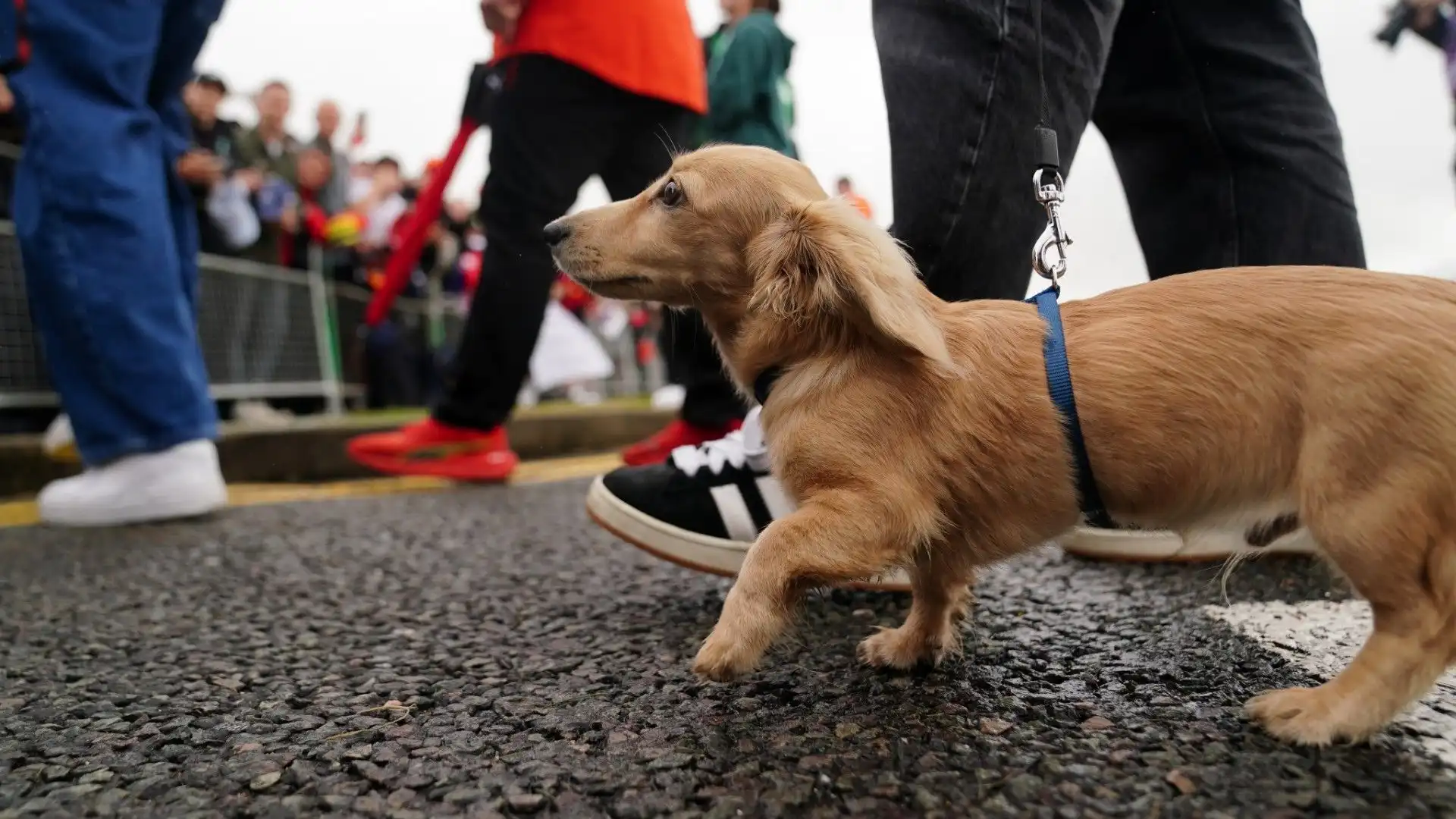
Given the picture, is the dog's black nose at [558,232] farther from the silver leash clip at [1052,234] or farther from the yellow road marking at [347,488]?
the yellow road marking at [347,488]

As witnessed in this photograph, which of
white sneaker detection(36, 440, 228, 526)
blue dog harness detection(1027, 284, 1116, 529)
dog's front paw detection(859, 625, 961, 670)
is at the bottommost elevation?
dog's front paw detection(859, 625, 961, 670)

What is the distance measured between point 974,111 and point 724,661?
112cm

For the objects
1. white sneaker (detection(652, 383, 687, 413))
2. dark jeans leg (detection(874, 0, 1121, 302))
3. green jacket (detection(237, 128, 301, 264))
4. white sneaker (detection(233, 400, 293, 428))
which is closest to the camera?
dark jeans leg (detection(874, 0, 1121, 302))

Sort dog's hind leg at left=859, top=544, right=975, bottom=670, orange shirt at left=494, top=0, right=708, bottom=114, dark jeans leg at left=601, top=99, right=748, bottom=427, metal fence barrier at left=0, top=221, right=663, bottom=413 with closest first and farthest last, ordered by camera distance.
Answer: dog's hind leg at left=859, top=544, right=975, bottom=670 < orange shirt at left=494, top=0, right=708, bottom=114 < dark jeans leg at left=601, top=99, right=748, bottom=427 < metal fence barrier at left=0, top=221, right=663, bottom=413

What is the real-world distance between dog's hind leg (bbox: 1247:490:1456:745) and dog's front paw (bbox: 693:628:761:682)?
2.35 ft

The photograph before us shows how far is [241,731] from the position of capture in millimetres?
1438

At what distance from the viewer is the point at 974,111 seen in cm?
180

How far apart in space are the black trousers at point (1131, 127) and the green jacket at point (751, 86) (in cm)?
237

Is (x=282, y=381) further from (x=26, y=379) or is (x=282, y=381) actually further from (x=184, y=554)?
(x=184, y=554)

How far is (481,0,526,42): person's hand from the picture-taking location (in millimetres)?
3512

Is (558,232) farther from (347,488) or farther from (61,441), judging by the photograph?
(347,488)

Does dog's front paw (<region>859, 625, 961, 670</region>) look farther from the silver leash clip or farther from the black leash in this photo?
the silver leash clip

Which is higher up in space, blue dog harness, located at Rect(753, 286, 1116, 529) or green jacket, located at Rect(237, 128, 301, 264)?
green jacket, located at Rect(237, 128, 301, 264)

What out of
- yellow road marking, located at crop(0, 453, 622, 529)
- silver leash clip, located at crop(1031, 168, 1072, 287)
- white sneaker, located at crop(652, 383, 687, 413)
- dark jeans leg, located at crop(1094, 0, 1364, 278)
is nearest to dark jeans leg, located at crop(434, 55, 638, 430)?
yellow road marking, located at crop(0, 453, 622, 529)
